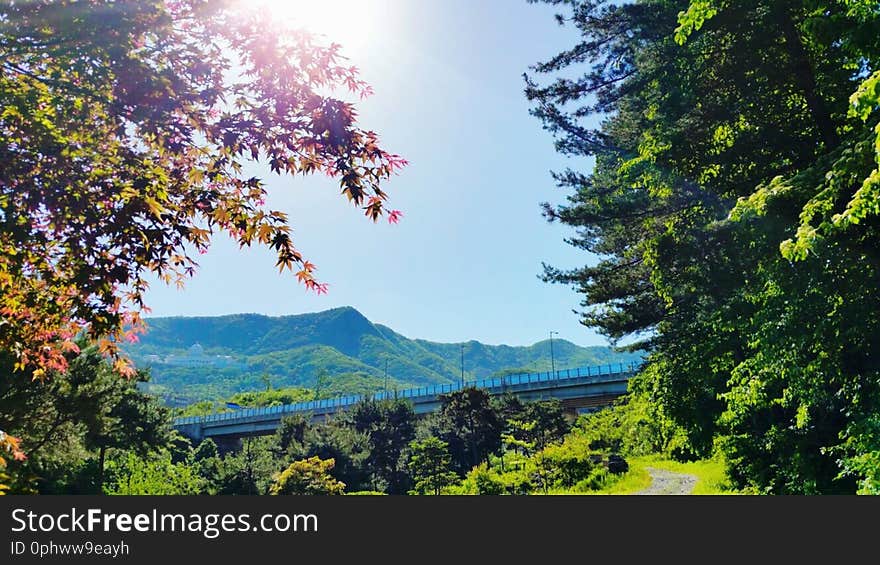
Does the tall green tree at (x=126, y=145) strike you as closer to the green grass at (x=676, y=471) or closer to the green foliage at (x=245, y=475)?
the green grass at (x=676, y=471)

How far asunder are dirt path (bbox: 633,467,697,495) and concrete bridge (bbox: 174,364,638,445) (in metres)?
20.8

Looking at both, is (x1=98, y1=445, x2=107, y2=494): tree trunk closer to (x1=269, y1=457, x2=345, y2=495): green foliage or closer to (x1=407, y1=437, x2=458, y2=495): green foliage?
(x1=269, y1=457, x2=345, y2=495): green foliage

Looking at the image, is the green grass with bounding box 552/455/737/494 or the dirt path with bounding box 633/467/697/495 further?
the dirt path with bounding box 633/467/697/495

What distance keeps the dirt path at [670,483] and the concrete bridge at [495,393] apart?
68.1 feet

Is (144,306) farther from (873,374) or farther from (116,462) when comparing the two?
(116,462)

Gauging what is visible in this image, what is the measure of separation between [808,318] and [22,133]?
8.10m

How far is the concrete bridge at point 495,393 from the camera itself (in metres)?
57.4

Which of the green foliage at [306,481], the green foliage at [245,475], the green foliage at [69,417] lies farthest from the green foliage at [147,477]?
the green foliage at [306,481]

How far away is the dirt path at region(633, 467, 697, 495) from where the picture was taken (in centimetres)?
1841

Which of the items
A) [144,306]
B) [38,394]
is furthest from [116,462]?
[144,306]

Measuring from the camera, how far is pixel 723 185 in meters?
9.05

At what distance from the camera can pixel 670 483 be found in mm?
20984

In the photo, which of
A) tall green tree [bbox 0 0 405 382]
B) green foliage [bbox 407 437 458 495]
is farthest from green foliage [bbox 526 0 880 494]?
green foliage [bbox 407 437 458 495]

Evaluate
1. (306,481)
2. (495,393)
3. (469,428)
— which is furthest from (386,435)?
(495,393)
